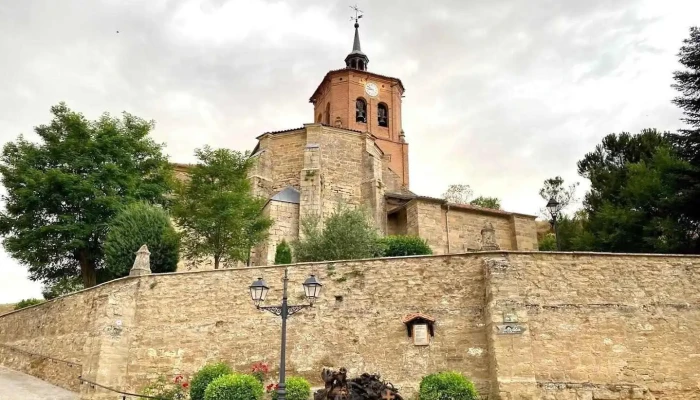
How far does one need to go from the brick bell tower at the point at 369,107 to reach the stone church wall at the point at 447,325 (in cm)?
2633

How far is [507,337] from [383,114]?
32388mm

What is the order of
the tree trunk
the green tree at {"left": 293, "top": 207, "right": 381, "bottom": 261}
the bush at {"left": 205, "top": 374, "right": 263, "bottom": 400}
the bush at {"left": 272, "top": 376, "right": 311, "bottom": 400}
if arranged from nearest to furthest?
the bush at {"left": 205, "top": 374, "right": 263, "bottom": 400} < the bush at {"left": 272, "top": 376, "right": 311, "bottom": 400} < the green tree at {"left": 293, "top": 207, "right": 381, "bottom": 261} < the tree trunk

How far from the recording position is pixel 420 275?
51.3ft


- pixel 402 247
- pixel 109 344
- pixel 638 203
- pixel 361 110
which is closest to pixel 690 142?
pixel 638 203

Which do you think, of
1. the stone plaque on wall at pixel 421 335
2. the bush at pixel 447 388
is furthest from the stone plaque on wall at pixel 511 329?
the stone plaque on wall at pixel 421 335

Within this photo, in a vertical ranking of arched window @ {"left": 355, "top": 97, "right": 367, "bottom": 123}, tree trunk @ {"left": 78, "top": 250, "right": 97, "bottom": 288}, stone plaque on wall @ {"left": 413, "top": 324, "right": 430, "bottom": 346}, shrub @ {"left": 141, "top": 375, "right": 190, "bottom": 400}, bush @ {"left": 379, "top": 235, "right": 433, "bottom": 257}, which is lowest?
shrub @ {"left": 141, "top": 375, "right": 190, "bottom": 400}

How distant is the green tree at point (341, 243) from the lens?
2183 centimetres

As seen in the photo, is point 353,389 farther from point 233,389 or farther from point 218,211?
point 218,211

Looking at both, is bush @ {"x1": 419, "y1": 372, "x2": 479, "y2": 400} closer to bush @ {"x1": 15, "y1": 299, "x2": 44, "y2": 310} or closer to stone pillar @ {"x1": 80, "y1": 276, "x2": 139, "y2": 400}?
stone pillar @ {"x1": 80, "y1": 276, "x2": 139, "y2": 400}

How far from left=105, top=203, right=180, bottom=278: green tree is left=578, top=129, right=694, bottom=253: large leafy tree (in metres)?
18.0

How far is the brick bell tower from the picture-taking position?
1672 inches

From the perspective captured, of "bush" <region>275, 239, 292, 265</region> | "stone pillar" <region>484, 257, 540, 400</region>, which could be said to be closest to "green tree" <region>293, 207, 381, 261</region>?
"bush" <region>275, 239, 292, 265</region>

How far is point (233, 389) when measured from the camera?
13086mm

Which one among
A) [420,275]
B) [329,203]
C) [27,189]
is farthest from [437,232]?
[27,189]
